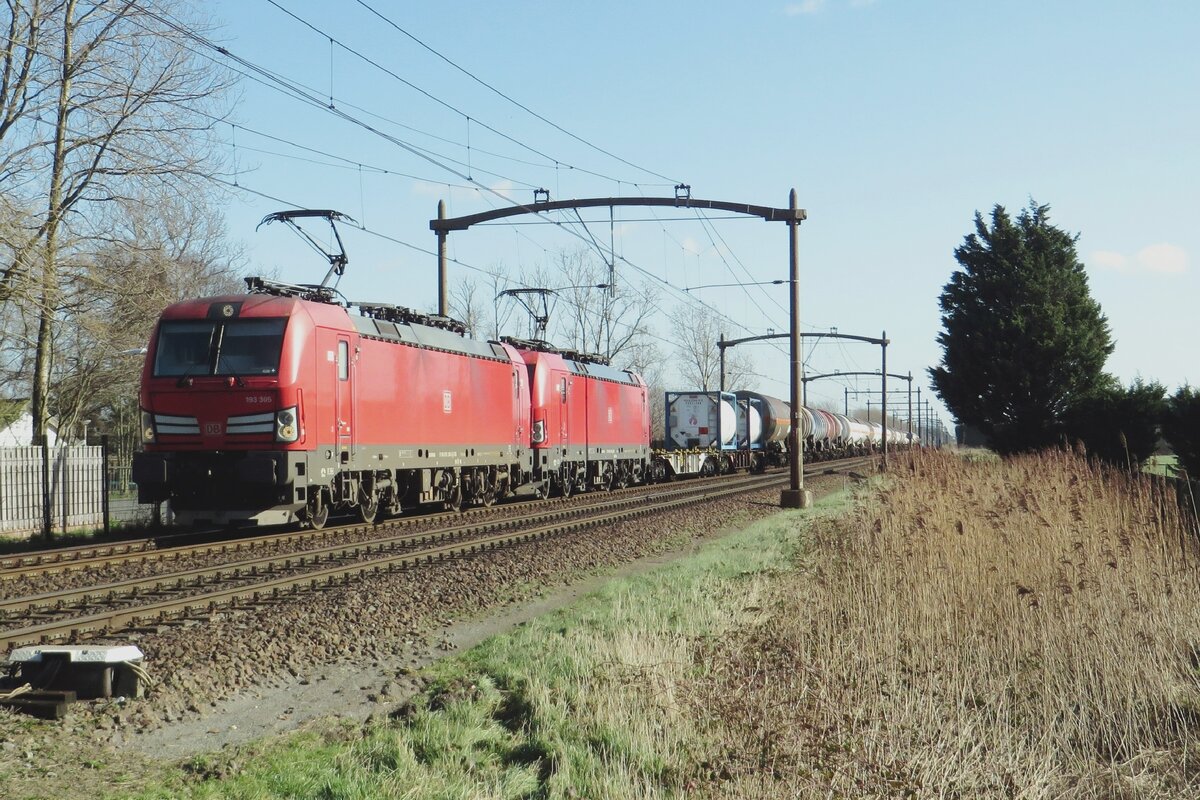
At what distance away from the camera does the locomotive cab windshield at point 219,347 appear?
53.3ft

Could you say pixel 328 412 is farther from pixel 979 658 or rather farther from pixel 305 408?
pixel 979 658

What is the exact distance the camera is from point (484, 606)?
11.7 m

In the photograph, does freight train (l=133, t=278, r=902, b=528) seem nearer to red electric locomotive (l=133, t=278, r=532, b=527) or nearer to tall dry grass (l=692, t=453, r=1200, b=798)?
red electric locomotive (l=133, t=278, r=532, b=527)

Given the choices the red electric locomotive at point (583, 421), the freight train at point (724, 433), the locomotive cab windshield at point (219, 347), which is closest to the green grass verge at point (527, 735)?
the locomotive cab windshield at point (219, 347)

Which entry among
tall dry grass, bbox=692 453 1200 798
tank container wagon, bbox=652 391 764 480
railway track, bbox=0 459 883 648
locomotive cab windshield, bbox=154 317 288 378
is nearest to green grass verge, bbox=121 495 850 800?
tall dry grass, bbox=692 453 1200 798

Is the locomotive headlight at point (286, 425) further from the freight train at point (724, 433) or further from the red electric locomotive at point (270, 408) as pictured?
the freight train at point (724, 433)

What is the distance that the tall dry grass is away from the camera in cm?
653

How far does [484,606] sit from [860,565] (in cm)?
387

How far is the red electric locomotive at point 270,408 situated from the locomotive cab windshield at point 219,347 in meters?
0.01

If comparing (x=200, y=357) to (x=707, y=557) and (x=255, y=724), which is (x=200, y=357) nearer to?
(x=707, y=557)

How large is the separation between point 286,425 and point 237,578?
3910 mm

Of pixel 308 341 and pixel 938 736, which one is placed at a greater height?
pixel 308 341

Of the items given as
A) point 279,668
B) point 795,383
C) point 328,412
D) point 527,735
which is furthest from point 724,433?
point 527,735

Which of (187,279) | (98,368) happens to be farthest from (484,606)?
(187,279)
